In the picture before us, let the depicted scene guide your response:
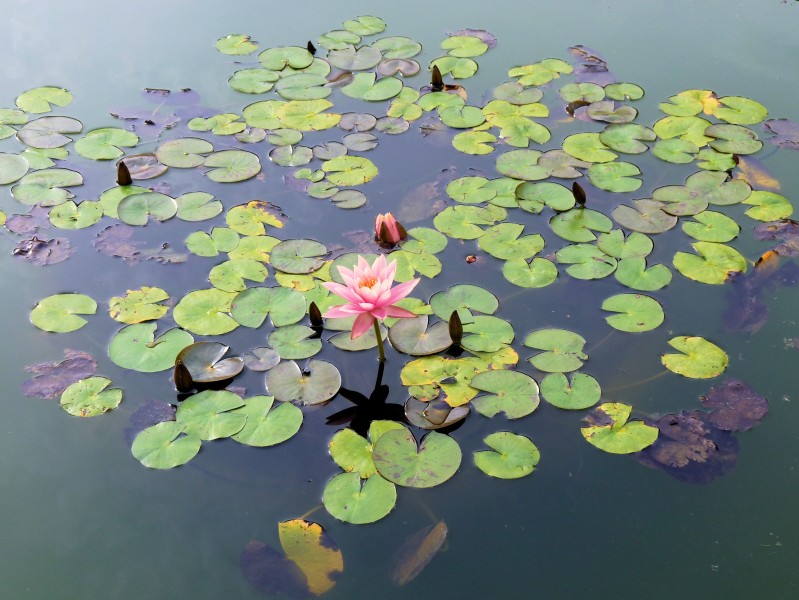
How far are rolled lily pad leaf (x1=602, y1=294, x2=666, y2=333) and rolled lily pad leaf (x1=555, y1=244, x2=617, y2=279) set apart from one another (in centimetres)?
20

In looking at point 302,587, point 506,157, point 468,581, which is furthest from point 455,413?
point 506,157

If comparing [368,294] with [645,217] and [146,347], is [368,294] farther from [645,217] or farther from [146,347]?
[645,217]

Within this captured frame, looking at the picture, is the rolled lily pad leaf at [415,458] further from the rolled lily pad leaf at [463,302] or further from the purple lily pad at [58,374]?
the purple lily pad at [58,374]

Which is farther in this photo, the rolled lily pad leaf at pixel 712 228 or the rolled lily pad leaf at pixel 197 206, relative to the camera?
the rolled lily pad leaf at pixel 197 206

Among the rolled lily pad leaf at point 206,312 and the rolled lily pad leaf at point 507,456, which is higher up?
the rolled lily pad leaf at point 206,312

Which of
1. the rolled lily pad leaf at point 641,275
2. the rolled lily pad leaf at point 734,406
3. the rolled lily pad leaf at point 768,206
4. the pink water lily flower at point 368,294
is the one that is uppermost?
the pink water lily flower at point 368,294

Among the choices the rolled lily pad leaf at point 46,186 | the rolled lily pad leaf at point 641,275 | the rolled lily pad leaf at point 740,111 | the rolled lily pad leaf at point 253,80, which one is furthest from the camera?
the rolled lily pad leaf at point 253,80

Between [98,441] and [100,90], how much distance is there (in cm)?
318

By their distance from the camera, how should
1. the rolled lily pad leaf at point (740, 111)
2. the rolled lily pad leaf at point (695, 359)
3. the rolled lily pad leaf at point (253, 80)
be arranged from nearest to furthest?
the rolled lily pad leaf at point (695, 359) < the rolled lily pad leaf at point (740, 111) < the rolled lily pad leaf at point (253, 80)

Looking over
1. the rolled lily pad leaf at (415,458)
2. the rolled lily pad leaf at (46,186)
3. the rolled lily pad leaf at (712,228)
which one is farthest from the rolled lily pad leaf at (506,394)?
the rolled lily pad leaf at (46,186)

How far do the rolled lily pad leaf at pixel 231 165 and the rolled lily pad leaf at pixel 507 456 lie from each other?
2.42 meters

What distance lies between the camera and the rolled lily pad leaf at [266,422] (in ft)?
10.6

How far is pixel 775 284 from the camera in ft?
13.1

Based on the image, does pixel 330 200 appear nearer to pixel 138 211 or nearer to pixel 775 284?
pixel 138 211
